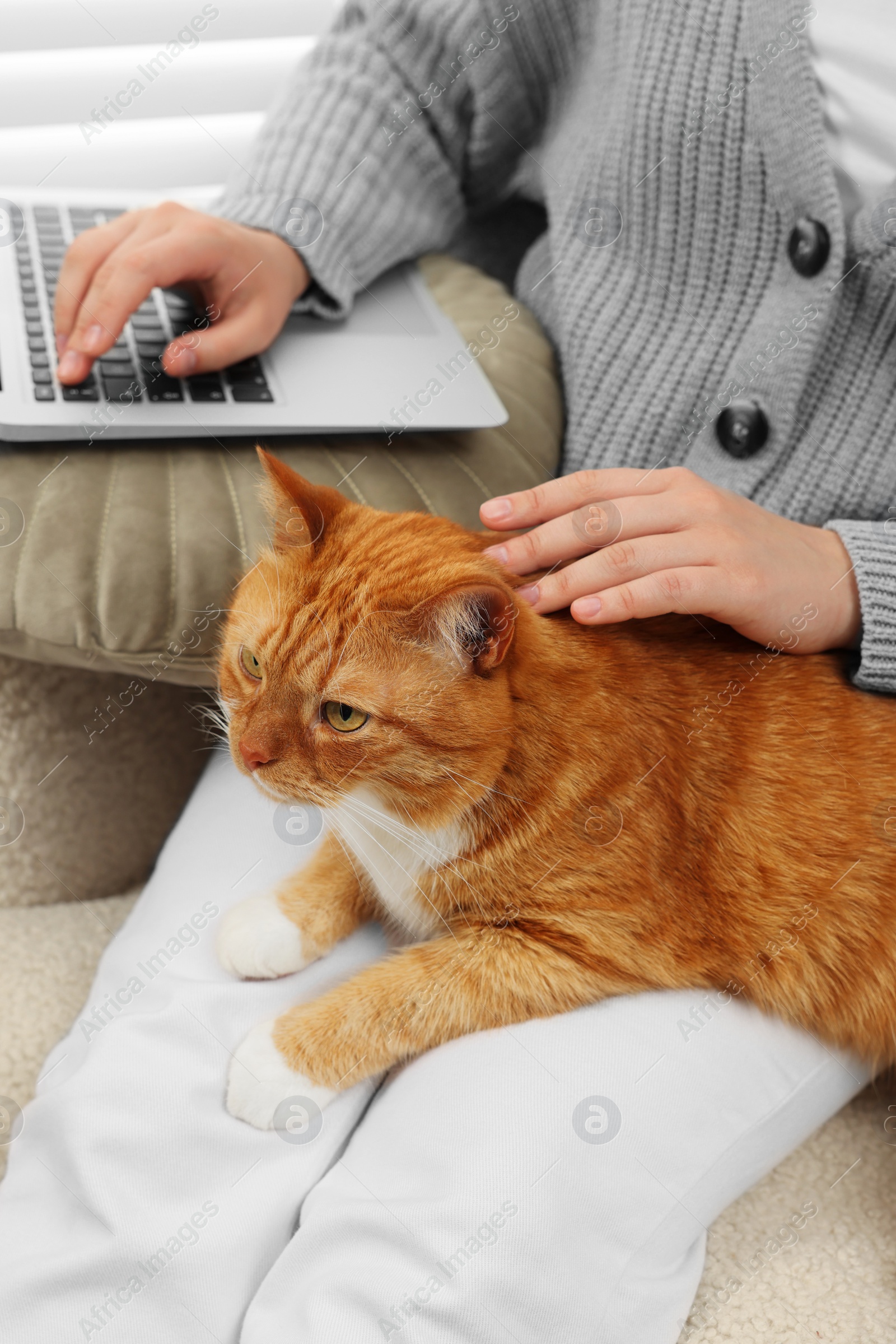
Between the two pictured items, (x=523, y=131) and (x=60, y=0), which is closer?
(x=523, y=131)

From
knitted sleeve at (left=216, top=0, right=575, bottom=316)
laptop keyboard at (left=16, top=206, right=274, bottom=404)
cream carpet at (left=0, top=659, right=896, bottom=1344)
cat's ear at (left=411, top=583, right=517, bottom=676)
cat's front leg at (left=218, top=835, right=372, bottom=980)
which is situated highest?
knitted sleeve at (left=216, top=0, right=575, bottom=316)

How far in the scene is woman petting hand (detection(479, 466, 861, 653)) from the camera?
0.95 metres

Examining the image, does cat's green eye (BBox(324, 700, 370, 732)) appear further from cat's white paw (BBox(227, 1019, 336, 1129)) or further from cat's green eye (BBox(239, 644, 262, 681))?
cat's white paw (BBox(227, 1019, 336, 1129))

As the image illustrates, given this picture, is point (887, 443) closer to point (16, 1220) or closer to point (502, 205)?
point (502, 205)

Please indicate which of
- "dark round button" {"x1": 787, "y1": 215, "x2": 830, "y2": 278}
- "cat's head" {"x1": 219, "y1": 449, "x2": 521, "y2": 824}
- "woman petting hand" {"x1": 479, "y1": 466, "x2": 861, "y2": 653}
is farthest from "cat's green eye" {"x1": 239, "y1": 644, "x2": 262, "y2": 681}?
"dark round button" {"x1": 787, "y1": 215, "x2": 830, "y2": 278}

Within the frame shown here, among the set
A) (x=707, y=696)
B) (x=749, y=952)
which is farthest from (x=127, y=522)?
(x=749, y=952)

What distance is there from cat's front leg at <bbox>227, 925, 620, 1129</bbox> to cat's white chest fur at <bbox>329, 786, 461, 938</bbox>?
84 millimetres

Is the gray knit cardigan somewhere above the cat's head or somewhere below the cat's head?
above

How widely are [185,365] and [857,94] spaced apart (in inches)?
32.1

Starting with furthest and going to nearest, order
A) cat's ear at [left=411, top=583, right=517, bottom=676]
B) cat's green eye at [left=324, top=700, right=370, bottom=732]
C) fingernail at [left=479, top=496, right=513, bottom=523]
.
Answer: fingernail at [left=479, top=496, right=513, bottom=523] < cat's green eye at [left=324, top=700, right=370, bottom=732] < cat's ear at [left=411, top=583, right=517, bottom=676]

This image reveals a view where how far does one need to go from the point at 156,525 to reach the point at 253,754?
318 mm

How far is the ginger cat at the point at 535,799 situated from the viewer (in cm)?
89

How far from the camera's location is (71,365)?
3.57ft

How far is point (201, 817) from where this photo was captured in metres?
1.21
